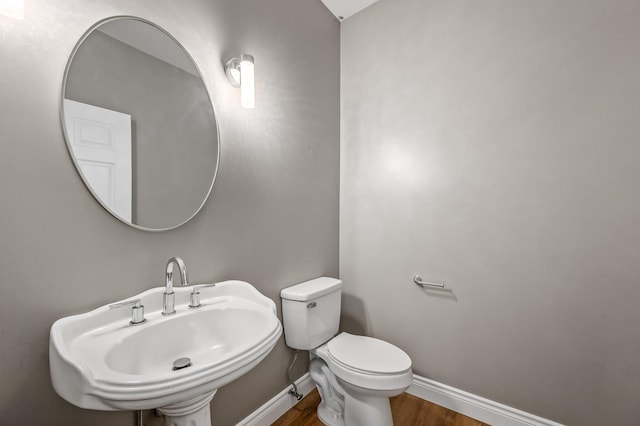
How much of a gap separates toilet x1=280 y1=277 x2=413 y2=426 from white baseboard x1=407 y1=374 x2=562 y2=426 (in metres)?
0.46

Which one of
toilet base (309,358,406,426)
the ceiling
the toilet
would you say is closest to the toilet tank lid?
the toilet

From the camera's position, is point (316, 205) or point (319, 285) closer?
point (319, 285)

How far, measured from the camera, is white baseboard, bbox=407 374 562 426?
1.40m

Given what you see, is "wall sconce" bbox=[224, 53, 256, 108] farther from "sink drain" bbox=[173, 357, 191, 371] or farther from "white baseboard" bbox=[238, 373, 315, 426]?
"white baseboard" bbox=[238, 373, 315, 426]

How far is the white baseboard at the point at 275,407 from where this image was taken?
1377 millimetres

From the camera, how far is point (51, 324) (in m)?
0.80

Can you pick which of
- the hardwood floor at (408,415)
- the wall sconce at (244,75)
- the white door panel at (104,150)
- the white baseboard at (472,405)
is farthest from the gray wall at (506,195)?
the white door panel at (104,150)

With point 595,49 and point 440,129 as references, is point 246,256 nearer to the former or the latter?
point 440,129

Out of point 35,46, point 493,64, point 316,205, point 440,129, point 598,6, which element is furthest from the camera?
point 316,205

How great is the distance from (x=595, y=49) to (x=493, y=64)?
0.40 meters

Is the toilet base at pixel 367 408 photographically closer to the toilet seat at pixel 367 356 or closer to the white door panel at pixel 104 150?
the toilet seat at pixel 367 356

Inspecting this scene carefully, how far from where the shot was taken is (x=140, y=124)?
101cm

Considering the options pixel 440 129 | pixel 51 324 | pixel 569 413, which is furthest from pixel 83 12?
pixel 569 413

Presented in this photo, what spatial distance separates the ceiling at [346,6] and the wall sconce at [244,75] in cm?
107
